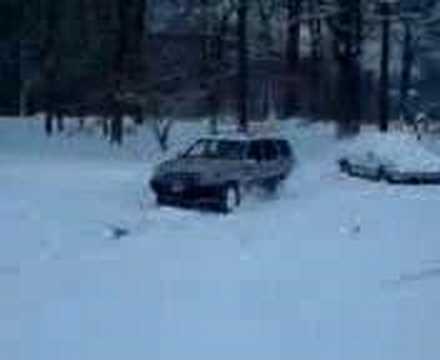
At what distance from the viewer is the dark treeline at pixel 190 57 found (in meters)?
54.7

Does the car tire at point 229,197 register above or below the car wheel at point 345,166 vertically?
above

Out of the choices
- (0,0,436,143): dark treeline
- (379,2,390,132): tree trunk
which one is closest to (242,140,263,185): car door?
(0,0,436,143): dark treeline

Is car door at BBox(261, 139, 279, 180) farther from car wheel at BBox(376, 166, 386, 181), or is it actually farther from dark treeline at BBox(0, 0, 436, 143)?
dark treeline at BBox(0, 0, 436, 143)

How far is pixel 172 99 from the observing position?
54438mm

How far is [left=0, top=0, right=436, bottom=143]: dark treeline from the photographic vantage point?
54719 millimetres

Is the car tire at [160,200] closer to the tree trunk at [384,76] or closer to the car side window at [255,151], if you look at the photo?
the car side window at [255,151]

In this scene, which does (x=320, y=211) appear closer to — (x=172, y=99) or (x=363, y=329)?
A: (x=363, y=329)

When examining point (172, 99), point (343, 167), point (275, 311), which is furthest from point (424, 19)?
point (275, 311)

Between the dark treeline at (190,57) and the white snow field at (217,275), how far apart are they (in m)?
19.2

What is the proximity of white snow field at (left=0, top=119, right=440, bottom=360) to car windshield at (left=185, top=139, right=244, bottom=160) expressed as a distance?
Answer: 1.21 meters

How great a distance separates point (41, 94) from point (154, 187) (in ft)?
97.9

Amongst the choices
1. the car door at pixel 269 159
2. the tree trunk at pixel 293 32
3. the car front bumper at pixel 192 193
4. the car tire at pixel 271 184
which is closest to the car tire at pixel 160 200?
the car front bumper at pixel 192 193

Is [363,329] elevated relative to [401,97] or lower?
elevated

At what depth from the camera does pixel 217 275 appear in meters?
18.2
